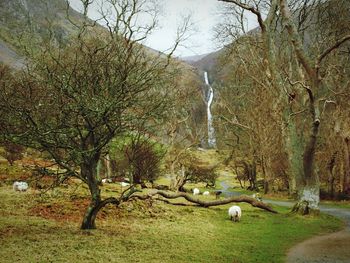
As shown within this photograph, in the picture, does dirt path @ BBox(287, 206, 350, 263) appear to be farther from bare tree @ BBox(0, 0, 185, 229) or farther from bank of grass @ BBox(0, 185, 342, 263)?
bare tree @ BBox(0, 0, 185, 229)

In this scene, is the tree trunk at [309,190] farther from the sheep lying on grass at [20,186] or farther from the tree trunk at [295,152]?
the sheep lying on grass at [20,186]

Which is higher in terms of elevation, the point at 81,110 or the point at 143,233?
the point at 81,110

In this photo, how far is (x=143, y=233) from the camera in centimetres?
1388

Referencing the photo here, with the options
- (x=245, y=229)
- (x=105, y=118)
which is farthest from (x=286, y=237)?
(x=105, y=118)

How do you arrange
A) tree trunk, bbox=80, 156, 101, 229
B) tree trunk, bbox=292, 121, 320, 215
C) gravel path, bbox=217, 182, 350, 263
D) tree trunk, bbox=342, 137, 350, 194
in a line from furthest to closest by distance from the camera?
tree trunk, bbox=342, 137, 350, 194
tree trunk, bbox=292, 121, 320, 215
tree trunk, bbox=80, 156, 101, 229
gravel path, bbox=217, 182, 350, 263

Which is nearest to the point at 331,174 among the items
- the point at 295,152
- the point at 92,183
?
the point at 295,152

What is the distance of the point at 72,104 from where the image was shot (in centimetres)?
1134

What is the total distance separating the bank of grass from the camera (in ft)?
33.4

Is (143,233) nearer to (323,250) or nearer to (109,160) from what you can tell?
(109,160)

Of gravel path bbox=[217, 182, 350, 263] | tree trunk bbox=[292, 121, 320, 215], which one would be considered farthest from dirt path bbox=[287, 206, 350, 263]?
tree trunk bbox=[292, 121, 320, 215]

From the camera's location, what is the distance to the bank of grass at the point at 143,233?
10172mm

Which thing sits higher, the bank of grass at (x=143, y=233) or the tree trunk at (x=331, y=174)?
the tree trunk at (x=331, y=174)

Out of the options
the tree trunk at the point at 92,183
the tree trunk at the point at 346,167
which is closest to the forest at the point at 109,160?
the tree trunk at the point at 92,183

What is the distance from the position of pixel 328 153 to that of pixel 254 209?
44.3ft
